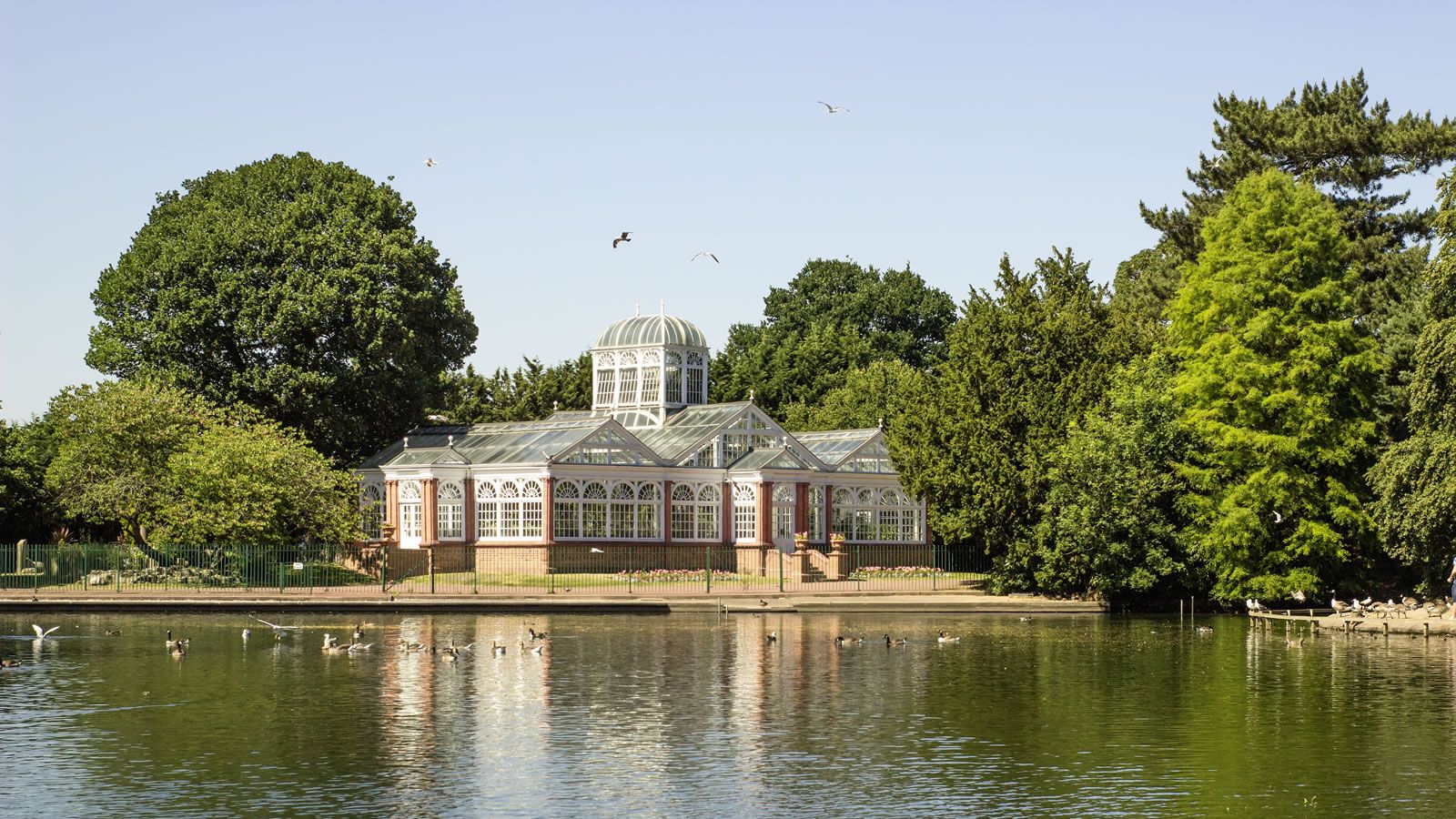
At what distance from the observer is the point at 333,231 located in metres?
82.6

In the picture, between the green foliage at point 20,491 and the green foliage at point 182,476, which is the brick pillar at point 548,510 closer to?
the green foliage at point 182,476

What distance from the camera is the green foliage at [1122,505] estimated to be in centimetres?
6166

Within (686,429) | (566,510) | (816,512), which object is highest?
(686,429)

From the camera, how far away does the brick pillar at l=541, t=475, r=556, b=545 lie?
73562 millimetres

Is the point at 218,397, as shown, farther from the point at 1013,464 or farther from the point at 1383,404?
the point at 1383,404

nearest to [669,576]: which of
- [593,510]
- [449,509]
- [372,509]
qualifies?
[593,510]

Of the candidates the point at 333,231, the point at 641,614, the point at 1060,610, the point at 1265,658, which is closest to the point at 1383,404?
the point at 1060,610

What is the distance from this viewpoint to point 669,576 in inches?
2751

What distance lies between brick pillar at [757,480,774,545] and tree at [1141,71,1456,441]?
2145cm

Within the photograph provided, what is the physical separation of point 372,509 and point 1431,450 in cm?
4645

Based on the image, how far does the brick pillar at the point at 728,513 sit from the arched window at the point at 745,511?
137mm

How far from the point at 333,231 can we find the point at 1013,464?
114 ft

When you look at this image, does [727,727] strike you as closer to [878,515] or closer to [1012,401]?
[1012,401]

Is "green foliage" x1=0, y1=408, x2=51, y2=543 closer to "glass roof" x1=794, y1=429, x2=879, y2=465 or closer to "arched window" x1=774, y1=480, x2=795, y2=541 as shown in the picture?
"arched window" x1=774, y1=480, x2=795, y2=541
